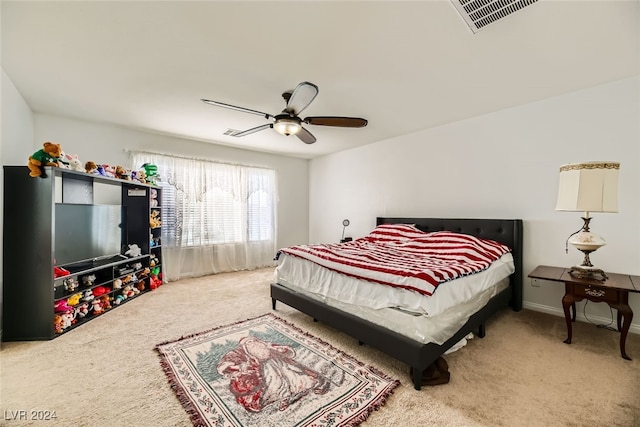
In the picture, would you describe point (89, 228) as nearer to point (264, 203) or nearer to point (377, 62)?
point (264, 203)

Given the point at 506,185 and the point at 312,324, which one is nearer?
Result: the point at 312,324

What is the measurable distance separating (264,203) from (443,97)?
146 inches

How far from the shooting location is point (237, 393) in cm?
163

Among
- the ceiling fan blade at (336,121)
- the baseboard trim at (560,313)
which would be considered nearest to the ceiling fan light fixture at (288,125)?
the ceiling fan blade at (336,121)

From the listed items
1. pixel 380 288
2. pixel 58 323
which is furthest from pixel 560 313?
pixel 58 323

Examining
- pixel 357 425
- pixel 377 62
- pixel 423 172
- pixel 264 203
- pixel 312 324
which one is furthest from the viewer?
pixel 264 203

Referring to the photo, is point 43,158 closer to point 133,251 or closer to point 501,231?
point 133,251

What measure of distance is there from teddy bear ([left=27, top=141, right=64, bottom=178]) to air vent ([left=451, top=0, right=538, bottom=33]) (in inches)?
128

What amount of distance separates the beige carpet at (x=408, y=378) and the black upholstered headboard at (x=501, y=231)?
0.33m

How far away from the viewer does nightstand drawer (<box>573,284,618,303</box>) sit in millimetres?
2039

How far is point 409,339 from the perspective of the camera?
67.6 inches

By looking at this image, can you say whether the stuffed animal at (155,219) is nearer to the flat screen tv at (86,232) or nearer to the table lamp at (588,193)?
the flat screen tv at (86,232)

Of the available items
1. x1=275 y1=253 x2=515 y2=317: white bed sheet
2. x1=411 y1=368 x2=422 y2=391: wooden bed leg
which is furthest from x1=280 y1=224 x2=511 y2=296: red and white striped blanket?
x1=411 y1=368 x2=422 y2=391: wooden bed leg

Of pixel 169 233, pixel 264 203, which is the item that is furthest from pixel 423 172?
pixel 169 233
